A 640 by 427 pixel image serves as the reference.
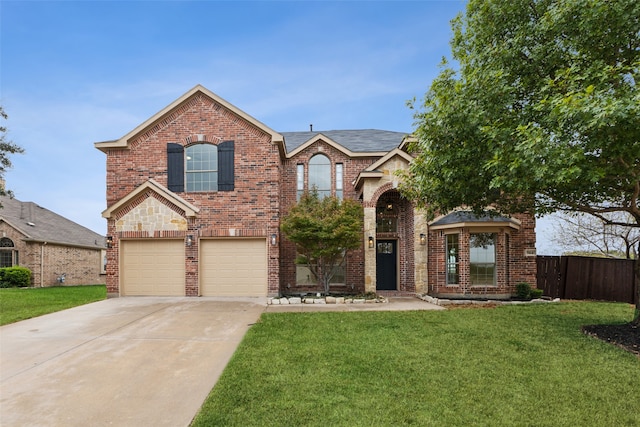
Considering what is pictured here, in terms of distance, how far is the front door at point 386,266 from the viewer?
506 inches

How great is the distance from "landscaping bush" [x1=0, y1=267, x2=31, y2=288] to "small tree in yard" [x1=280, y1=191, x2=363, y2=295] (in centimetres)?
1757

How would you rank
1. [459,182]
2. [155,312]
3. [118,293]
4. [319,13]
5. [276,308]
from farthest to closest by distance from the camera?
[319,13], [118,293], [276,308], [155,312], [459,182]

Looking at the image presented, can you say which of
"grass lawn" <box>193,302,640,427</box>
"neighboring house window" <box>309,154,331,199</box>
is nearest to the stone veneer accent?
"neighboring house window" <box>309,154,331,199</box>

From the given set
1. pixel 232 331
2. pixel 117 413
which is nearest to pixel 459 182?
pixel 232 331

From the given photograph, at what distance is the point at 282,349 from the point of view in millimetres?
5188

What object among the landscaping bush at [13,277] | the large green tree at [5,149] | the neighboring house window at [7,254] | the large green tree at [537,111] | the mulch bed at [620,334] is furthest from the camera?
the neighboring house window at [7,254]

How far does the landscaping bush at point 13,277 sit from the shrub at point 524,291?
24.9m

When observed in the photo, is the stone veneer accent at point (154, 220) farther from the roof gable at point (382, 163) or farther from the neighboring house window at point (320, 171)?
the roof gable at point (382, 163)

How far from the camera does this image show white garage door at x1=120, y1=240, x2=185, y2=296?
36.9 ft

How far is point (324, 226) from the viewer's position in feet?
32.7

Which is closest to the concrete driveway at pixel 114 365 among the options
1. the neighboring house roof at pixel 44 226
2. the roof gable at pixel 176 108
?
the roof gable at pixel 176 108

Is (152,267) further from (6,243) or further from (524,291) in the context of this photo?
(6,243)

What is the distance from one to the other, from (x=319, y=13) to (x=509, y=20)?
9.25 m

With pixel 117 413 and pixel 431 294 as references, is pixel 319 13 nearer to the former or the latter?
pixel 431 294
